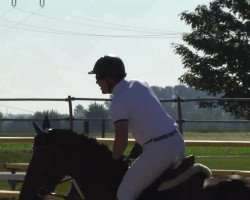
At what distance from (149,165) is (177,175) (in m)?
0.22

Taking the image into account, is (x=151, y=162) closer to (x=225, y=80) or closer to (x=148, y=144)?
(x=148, y=144)

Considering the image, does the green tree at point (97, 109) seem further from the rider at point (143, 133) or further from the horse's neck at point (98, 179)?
the rider at point (143, 133)

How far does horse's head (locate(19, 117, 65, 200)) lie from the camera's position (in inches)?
262

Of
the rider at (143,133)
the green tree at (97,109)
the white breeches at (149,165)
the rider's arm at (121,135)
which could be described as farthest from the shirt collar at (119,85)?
the green tree at (97,109)

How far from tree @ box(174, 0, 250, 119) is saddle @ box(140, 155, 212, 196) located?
29.5 metres

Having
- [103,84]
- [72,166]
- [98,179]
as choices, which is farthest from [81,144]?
[103,84]

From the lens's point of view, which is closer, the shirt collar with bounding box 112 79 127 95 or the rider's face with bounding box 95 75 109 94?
the shirt collar with bounding box 112 79 127 95

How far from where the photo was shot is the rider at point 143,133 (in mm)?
6059

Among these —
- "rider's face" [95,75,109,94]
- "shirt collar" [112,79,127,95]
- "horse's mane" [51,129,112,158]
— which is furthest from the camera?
"horse's mane" [51,129,112,158]

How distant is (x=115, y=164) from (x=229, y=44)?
31.2m

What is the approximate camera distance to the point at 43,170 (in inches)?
262

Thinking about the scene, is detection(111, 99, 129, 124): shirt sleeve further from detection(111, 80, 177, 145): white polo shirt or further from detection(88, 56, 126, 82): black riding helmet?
detection(88, 56, 126, 82): black riding helmet

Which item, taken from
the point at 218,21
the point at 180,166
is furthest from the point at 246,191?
the point at 218,21

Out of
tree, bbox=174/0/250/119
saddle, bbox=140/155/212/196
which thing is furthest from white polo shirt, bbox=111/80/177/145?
tree, bbox=174/0/250/119
